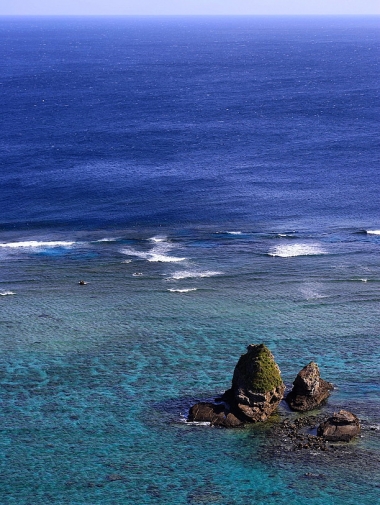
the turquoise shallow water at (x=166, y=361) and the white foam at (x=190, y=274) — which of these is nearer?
the turquoise shallow water at (x=166, y=361)

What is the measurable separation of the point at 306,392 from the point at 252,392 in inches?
250

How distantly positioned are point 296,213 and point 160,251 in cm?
3157

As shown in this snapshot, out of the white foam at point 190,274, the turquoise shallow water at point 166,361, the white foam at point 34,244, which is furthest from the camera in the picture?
the white foam at point 34,244

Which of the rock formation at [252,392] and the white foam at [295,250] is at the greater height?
the white foam at [295,250]

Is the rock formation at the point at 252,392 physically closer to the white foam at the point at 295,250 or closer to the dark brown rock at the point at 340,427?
the dark brown rock at the point at 340,427

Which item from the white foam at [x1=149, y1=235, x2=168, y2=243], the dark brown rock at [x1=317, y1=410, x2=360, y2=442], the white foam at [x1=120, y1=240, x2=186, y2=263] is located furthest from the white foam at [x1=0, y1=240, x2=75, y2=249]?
the dark brown rock at [x1=317, y1=410, x2=360, y2=442]

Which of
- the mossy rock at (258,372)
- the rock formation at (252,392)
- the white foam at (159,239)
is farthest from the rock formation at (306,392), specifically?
the white foam at (159,239)

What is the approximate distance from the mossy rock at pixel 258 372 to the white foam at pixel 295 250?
4829 centimetres

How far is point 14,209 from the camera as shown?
152125mm

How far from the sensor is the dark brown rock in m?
75.3

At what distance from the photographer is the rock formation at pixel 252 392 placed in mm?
78125

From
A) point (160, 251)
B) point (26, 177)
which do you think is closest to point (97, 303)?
point (160, 251)

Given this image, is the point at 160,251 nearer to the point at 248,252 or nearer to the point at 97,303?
the point at 248,252

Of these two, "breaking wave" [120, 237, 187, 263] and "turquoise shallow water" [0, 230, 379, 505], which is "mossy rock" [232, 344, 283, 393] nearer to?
"turquoise shallow water" [0, 230, 379, 505]
